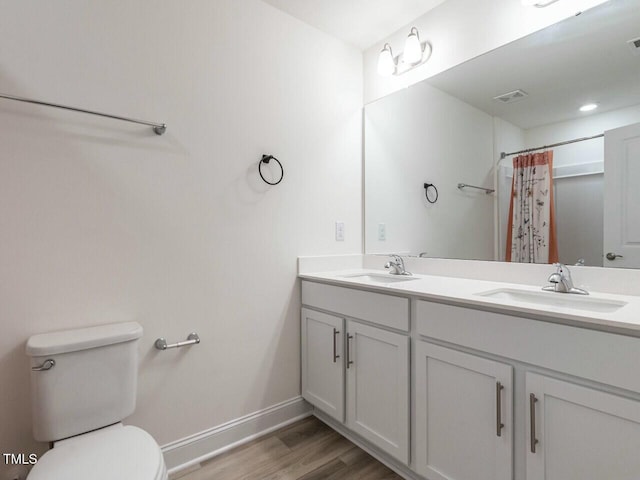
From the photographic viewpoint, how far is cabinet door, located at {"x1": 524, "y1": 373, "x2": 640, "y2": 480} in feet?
2.92

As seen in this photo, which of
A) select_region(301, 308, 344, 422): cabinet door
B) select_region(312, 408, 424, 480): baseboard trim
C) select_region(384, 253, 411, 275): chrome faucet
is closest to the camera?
select_region(312, 408, 424, 480): baseboard trim

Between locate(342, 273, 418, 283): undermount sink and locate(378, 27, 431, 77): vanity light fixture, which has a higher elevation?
locate(378, 27, 431, 77): vanity light fixture

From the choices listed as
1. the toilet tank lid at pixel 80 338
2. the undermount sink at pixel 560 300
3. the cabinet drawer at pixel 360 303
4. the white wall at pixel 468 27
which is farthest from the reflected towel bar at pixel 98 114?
the undermount sink at pixel 560 300

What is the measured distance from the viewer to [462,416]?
124 centimetres

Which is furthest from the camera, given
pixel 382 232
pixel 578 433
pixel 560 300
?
pixel 382 232

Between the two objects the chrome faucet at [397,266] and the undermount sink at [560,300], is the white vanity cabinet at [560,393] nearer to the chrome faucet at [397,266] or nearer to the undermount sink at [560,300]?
the undermount sink at [560,300]

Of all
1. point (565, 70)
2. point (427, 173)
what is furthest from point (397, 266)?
point (565, 70)

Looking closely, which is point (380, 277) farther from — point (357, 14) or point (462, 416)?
point (357, 14)

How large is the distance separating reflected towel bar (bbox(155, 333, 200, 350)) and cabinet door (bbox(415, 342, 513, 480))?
40.5 inches

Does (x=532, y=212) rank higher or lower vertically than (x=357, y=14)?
lower

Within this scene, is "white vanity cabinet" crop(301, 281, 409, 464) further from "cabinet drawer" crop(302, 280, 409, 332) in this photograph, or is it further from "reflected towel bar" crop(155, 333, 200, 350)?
"reflected towel bar" crop(155, 333, 200, 350)

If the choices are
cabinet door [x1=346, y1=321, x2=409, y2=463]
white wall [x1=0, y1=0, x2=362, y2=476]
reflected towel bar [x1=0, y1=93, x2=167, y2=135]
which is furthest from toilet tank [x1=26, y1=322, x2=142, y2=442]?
cabinet door [x1=346, y1=321, x2=409, y2=463]

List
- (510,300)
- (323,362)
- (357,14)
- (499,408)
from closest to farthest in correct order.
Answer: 1. (499,408)
2. (510,300)
3. (323,362)
4. (357,14)

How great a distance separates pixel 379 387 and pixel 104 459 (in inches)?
42.2
